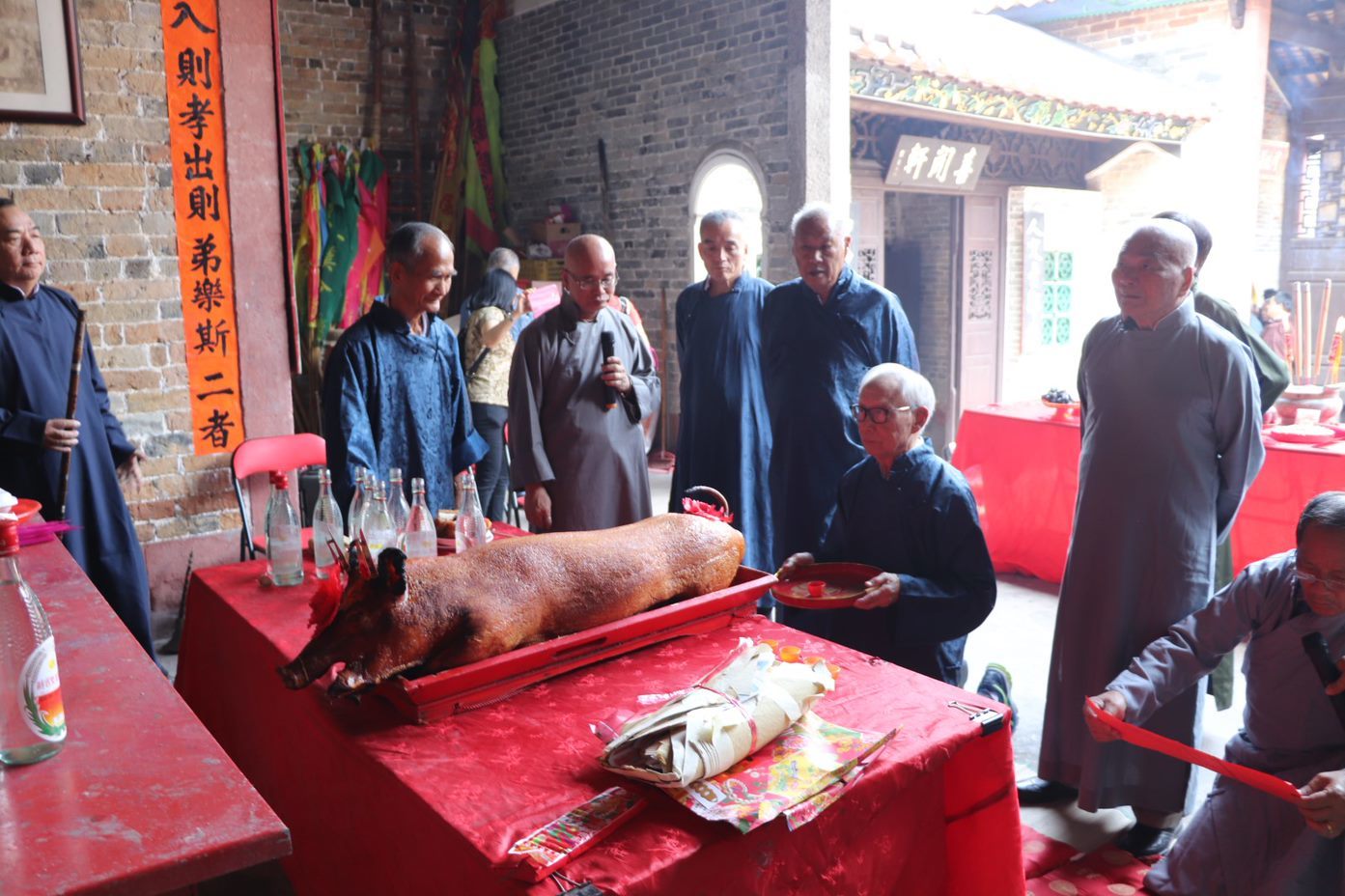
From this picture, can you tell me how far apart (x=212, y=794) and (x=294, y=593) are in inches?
41.9

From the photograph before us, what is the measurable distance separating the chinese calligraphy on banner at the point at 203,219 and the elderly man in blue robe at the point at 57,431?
71cm

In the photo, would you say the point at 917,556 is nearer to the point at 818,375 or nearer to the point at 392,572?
the point at 818,375

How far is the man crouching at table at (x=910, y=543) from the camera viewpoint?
2350 mm

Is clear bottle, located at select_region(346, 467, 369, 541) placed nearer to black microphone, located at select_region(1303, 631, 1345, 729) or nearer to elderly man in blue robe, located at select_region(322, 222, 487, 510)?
elderly man in blue robe, located at select_region(322, 222, 487, 510)

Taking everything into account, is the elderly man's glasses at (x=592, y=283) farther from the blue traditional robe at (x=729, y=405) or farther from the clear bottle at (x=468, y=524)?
the clear bottle at (x=468, y=524)

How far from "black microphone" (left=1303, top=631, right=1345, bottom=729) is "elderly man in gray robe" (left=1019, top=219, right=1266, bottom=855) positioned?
0.51 m

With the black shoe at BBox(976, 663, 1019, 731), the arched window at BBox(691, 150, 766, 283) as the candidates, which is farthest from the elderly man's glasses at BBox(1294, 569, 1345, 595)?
the arched window at BBox(691, 150, 766, 283)

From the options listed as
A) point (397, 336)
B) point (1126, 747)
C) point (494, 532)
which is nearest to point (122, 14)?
point (397, 336)

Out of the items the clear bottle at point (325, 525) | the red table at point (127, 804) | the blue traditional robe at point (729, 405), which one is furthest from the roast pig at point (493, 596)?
the blue traditional robe at point (729, 405)

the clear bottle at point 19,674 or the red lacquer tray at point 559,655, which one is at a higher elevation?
the clear bottle at point 19,674

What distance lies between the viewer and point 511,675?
5.58 ft

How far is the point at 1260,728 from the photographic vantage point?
2.19m

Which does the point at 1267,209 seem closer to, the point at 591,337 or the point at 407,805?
the point at 591,337

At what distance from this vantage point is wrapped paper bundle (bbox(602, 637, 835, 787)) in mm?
1367
